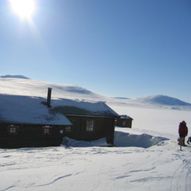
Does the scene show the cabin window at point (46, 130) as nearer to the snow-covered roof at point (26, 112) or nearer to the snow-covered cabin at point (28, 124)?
the snow-covered cabin at point (28, 124)

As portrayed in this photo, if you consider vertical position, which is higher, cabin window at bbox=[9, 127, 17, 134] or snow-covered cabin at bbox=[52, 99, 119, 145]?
snow-covered cabin at bbox=[52, 99, 119, 145]

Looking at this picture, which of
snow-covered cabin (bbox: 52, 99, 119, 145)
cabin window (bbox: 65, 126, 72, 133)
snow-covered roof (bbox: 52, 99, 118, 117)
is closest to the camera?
cabin window (bbox: 65, 126, 72, 133)

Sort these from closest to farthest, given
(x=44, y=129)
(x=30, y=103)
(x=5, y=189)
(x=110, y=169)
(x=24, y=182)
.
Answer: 1. (x=5, y=189)
2. (x=24, y=182)
3. (x=110, y=169)
4. (x=44, y=129)
5. (x=30, y=103)

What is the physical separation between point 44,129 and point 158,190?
64.7 feet

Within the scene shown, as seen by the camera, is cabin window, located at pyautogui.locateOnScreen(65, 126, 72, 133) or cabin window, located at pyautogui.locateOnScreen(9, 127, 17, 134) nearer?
cabin window, located at pyautogui.locateOnScreen(9, 127, 17, 134)

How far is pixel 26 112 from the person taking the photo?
91.0 ft

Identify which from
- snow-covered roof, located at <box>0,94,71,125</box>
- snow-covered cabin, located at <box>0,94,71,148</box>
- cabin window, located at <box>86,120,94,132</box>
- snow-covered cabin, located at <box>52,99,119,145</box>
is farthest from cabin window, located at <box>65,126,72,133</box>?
cabin window, located at <box>86,120,94,132</box>

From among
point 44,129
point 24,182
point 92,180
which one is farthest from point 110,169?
point 44,129

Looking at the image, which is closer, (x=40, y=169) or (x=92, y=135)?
(x=40, y=169)

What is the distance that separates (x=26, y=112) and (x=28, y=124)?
1788mm

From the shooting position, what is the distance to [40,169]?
408 inches

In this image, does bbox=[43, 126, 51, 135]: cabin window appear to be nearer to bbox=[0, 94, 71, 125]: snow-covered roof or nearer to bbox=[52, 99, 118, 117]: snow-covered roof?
bbox=[0, 94, 71, 125]: snow-covered roof

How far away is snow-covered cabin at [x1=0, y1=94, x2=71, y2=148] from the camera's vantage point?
2580cm

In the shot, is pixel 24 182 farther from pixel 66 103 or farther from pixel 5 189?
pixel 66 103
